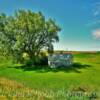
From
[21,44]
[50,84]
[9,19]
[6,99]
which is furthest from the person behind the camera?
[9,19]

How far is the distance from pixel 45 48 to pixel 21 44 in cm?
709

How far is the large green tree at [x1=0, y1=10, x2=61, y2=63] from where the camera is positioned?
65.9 metres

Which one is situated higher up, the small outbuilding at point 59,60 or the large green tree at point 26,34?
the large green tree at point 26,34

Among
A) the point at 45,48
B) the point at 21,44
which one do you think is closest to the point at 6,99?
the point at 21,44

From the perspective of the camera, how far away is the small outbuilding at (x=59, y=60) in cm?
6272

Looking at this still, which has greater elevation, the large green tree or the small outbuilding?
the large green tree

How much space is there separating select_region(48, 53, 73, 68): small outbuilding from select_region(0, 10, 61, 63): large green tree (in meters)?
5.65

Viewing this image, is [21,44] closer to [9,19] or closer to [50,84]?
[9,19]

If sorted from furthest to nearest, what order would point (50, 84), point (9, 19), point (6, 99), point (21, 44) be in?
point (9, 19)
point (21, 44)
point (50, 84)
point (6, 99)

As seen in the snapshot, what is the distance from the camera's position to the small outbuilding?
6272 centimetres

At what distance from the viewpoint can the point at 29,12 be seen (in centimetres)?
6856

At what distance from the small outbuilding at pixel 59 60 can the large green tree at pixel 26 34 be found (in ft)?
18.5

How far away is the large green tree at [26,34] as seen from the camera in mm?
65938

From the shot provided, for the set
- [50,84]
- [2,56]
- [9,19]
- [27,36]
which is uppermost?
[9,19]
